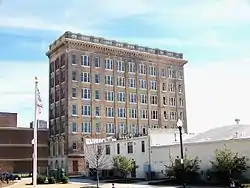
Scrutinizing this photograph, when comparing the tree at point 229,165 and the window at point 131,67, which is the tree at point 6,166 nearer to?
the window at point 131,67

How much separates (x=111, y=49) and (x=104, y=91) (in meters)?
9.45

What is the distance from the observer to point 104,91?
9338 centimetres

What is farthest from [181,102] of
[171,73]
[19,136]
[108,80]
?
[19,136]

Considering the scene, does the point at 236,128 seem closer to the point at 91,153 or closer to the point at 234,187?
the point at 234,187

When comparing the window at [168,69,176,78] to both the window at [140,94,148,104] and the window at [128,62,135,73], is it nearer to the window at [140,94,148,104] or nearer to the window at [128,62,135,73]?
the window at [140,94,148,104]

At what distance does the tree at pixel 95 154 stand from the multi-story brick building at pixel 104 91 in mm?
5674

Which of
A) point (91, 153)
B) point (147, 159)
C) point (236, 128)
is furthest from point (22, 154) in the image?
point (236, 128)

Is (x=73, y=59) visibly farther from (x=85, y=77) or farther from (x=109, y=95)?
(x=109, y=95)

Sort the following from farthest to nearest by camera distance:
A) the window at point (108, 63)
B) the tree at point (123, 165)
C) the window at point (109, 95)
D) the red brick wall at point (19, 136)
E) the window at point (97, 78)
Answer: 1. the red brick wall at point (19, 136)
2. the window at point (108, 63)
3. the window at point (109, 95)
4. the window at point (97, 78)
5. the tree at point (123, 165)

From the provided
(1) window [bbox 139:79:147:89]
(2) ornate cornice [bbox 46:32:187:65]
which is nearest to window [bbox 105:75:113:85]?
(2) ornate cornice [bbox 46:32:187:65]

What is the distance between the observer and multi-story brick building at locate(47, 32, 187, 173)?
88625 mm

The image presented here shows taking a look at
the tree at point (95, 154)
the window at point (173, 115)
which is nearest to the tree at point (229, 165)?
the tree at point (95, 154)

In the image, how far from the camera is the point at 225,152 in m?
45.8

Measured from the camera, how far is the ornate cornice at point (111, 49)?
90.9 meters
